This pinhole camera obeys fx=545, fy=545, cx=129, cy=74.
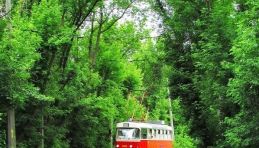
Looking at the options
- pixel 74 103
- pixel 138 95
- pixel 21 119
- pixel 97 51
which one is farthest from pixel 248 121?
pixel 138 95

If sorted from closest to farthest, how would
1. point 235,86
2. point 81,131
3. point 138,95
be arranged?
point 235,86 < point 81,131 < point 138,95

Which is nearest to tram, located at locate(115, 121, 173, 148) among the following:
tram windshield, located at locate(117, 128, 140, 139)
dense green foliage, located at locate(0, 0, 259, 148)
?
tram windshield, located at locate(117, 128, 140, 139)

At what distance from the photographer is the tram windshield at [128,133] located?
38.2 m

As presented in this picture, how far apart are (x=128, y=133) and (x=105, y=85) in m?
3.79

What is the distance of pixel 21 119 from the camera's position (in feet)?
78.3

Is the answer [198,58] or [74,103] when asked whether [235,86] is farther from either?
[74,103]

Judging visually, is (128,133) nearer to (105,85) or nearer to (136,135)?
(136,135)

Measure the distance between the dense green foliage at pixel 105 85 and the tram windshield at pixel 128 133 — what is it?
1232 mm

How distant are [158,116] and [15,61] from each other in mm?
47259

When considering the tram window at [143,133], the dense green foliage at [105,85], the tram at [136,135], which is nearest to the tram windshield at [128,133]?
the tram at [136,135]

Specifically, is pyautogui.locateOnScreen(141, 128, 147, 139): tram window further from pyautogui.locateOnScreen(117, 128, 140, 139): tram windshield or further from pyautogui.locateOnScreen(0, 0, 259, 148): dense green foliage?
pyautogui.locateOnScreen(0, 0, 259, 148): dense green foliage

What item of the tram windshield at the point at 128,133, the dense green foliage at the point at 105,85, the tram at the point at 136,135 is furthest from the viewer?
the tram windshield at the point at 128,133

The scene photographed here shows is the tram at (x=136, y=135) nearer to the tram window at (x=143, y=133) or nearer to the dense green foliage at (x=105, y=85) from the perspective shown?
the tram window at (x=143, y=133)

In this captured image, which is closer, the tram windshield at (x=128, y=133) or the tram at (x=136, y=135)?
the tram at (x=136, y=135)
